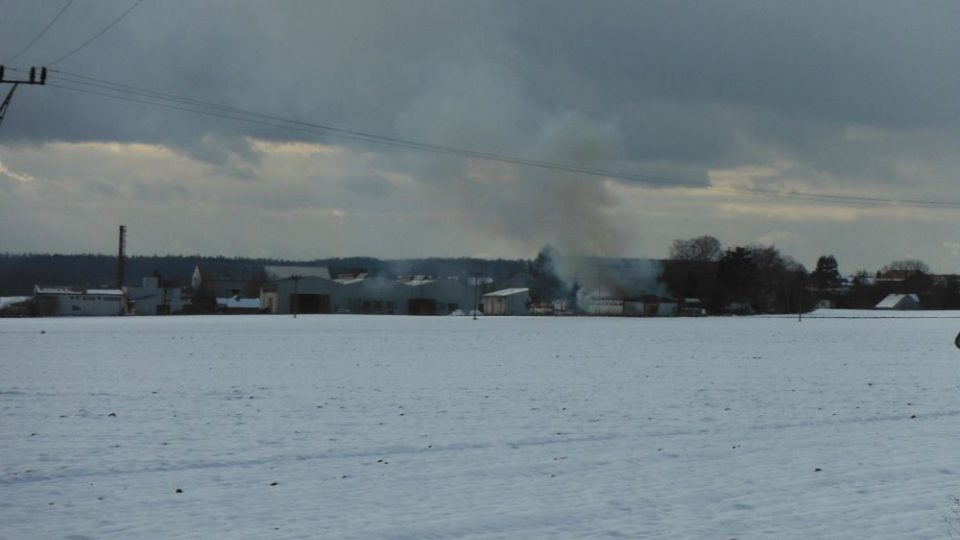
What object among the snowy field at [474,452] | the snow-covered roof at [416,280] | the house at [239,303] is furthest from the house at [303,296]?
the snowy field at [474,452]

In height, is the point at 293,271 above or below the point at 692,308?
above

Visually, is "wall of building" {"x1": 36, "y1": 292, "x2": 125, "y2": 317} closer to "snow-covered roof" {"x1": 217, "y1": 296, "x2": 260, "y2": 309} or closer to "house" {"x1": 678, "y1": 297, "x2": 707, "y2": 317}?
"snow-covered roof" {"x1": 217, "y1": 296, "x2": 260, "y2": 309}

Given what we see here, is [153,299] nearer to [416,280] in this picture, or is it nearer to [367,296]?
[367,296]

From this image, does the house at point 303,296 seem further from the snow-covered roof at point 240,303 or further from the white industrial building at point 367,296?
the snow-covered roof at point 240,303

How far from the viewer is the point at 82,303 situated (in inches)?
5502

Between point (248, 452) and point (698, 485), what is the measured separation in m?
7.57

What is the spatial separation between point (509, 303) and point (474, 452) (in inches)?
6096

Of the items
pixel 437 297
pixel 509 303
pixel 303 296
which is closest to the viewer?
pixel 303 296

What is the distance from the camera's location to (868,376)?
33.8m

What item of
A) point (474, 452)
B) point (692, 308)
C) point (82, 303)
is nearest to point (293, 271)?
point (82, 303)

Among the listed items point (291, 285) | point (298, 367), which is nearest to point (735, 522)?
point (298, 367)

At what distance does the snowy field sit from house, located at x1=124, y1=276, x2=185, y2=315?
→ 415ft

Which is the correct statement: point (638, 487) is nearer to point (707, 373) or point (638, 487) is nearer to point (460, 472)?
point (460, 472)

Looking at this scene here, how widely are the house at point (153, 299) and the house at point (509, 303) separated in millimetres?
52258
